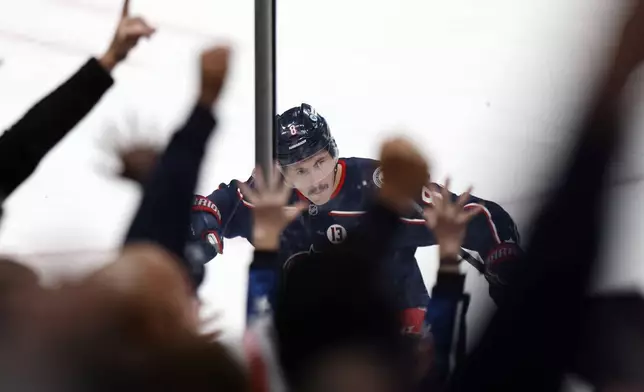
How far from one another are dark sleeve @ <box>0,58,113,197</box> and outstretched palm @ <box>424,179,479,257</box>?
422 millimetres

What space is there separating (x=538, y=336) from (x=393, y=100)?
3.29ft

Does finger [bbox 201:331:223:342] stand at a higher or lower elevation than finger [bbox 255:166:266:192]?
higher

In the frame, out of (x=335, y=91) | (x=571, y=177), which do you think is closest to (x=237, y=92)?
(x=335, y=91)

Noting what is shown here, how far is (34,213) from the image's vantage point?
1.28 metres

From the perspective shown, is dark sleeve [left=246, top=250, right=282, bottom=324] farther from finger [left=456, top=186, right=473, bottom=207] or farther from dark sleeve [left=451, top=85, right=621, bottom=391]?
finger [left=456, top=186, right=473, bottom=207]

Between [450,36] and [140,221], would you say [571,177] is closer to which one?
[140,221]

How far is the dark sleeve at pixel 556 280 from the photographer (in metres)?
0.28

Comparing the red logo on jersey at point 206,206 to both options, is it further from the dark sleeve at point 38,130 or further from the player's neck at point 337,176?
the dark sleeve at point 38,130

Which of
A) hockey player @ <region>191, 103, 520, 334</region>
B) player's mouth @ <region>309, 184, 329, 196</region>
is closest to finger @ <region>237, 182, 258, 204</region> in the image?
hockey player @ <region>191, 103, 520, 334</region>

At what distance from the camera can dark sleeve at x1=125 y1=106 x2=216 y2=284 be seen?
566 mm

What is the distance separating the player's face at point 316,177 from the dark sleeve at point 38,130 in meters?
0.76

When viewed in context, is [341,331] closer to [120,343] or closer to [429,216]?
[120,343]

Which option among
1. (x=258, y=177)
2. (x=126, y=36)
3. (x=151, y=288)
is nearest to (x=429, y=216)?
(x=258, y=177)

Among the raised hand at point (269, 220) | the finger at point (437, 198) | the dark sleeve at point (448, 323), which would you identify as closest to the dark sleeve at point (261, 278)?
the raised hand at point (269, 220)
